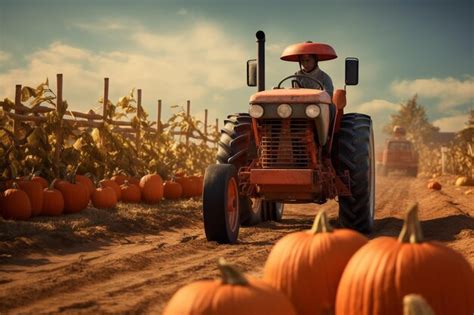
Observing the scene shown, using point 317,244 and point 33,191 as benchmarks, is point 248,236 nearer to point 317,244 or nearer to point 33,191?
point 33,191

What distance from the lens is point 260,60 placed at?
30.0 feet

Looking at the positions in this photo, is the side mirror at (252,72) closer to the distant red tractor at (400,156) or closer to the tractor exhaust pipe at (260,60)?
the tractor exhaust pipe at (260,60)

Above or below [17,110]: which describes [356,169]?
below

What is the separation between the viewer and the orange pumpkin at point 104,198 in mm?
10680

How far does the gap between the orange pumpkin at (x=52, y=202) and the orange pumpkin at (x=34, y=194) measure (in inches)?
4.2

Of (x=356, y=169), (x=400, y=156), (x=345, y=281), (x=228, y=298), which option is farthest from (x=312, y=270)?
(x=400, y=156)

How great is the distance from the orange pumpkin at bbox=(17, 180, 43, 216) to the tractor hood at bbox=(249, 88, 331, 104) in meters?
3.62

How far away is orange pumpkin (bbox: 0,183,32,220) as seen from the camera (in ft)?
28.8

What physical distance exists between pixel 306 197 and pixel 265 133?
99 centimetres

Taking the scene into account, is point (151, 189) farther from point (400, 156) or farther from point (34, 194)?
point (400, 156)

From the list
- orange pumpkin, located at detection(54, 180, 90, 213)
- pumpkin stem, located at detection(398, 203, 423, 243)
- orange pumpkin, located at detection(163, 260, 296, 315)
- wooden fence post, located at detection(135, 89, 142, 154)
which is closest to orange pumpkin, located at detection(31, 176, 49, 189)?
orange pumpkin, located at detection(54, 180, 90, 213)

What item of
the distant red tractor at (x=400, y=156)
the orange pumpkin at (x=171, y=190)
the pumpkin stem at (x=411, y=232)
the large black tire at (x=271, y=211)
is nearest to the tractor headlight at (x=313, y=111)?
the large black tire at (x=271, y=211)

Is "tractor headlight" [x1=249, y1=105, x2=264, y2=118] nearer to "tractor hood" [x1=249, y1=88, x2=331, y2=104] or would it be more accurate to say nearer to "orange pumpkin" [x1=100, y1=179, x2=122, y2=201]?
"tractor hood" [x1=249, y1=88, x2=331, y2=104]

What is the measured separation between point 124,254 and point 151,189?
5521 millimetres
